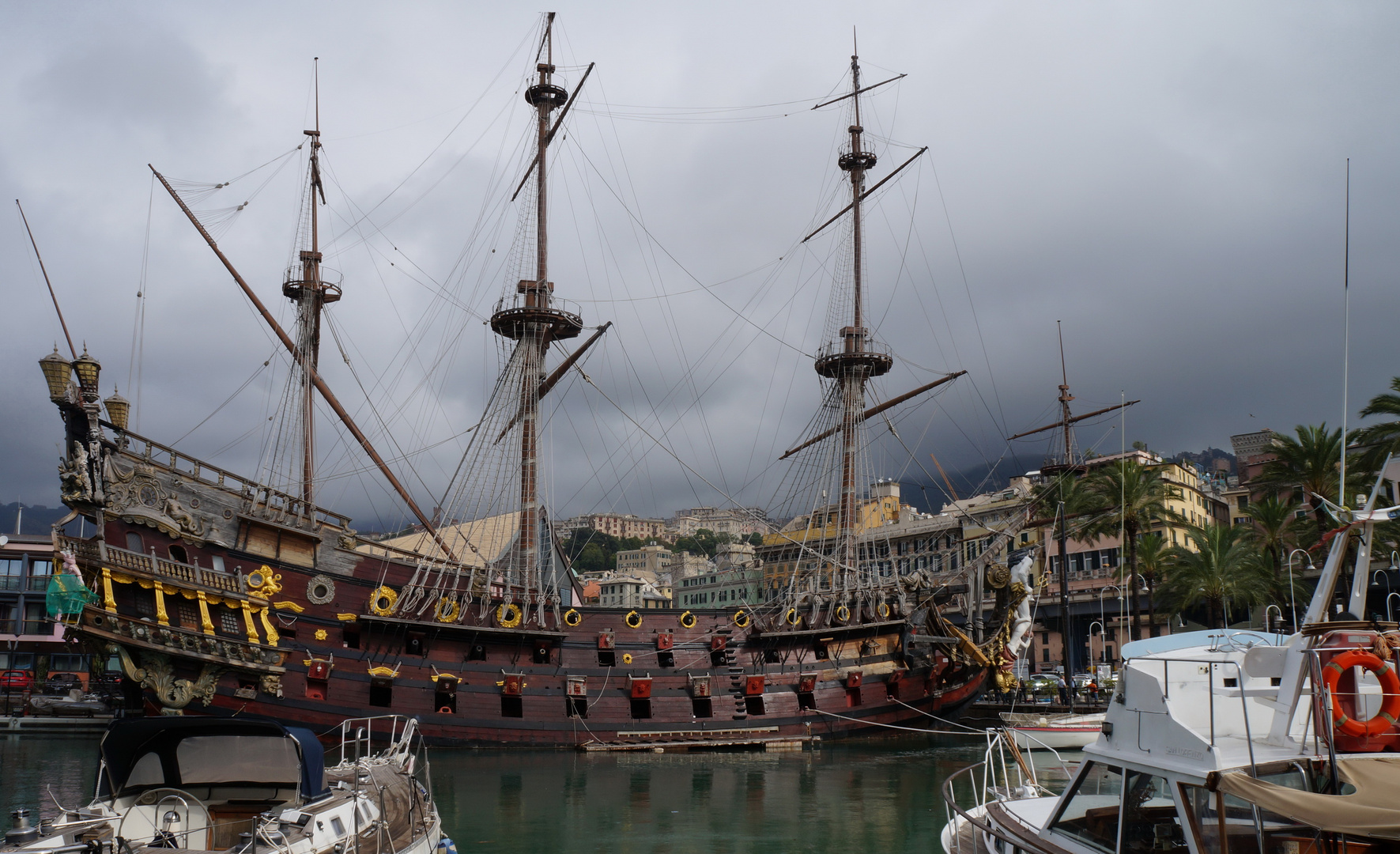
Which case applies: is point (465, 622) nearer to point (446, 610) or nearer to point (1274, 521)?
point (446, 610)

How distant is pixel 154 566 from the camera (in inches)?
1116

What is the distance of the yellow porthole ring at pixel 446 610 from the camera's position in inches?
1267

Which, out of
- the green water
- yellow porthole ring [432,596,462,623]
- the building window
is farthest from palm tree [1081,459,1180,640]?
the building window

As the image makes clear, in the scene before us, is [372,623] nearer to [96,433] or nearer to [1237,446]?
[96,433]

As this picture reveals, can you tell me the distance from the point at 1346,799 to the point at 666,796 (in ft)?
64.9

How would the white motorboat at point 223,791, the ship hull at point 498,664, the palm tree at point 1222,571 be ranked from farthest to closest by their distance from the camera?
the palm tree at point 1222,571, the ship hull at point 498,664, the white motorboat at point 223,791

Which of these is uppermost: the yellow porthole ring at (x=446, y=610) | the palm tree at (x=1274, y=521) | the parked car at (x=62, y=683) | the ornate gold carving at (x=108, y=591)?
the palm tree at (x=1274, y=521)

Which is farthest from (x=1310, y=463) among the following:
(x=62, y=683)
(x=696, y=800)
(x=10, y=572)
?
(x=10, y=572)

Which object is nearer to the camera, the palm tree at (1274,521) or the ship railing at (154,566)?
the ship railing at (154,566)

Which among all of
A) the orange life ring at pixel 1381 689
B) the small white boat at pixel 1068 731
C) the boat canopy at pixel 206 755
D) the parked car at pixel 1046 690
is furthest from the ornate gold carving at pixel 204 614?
the parked car at pixel 1046 690

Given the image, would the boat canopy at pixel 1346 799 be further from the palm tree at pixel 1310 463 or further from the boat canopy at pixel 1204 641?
the palm tree at pixel 1310 463

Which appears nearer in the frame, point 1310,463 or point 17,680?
point 1310,463

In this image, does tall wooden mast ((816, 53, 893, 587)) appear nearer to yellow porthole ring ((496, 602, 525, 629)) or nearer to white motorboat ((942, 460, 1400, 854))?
yellow porthole ring ((496, 602, 525, 629))

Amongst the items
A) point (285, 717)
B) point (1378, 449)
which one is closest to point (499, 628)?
point (285, 717)
